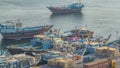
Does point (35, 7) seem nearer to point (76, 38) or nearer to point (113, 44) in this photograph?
point (76, 38)

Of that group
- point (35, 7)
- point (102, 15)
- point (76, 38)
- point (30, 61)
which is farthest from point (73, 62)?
point (35, 7)

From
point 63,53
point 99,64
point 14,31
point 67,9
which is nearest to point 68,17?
point 67,9

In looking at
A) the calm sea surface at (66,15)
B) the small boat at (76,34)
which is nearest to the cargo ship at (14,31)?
the small boat at (76,34)

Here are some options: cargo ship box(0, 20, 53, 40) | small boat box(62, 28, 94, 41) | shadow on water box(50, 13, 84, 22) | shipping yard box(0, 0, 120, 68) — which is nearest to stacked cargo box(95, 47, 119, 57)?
shipping yard box(0, 0, 120, 68)

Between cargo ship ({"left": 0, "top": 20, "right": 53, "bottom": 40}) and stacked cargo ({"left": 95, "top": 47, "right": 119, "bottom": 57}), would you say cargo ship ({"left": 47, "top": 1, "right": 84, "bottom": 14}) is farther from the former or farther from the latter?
stacked cargo ({"left": 95, "top": 47, "right": 119, "bottom": 57})

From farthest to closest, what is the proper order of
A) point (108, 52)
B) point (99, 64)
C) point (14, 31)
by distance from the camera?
point (14, 31) < point (108, 52) < point (99, 64)

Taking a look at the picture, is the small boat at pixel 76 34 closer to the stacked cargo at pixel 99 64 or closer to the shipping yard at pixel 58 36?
the shipping yard at pixel 58 36

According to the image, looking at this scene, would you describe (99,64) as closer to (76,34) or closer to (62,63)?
(62,63)

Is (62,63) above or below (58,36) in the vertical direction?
below
